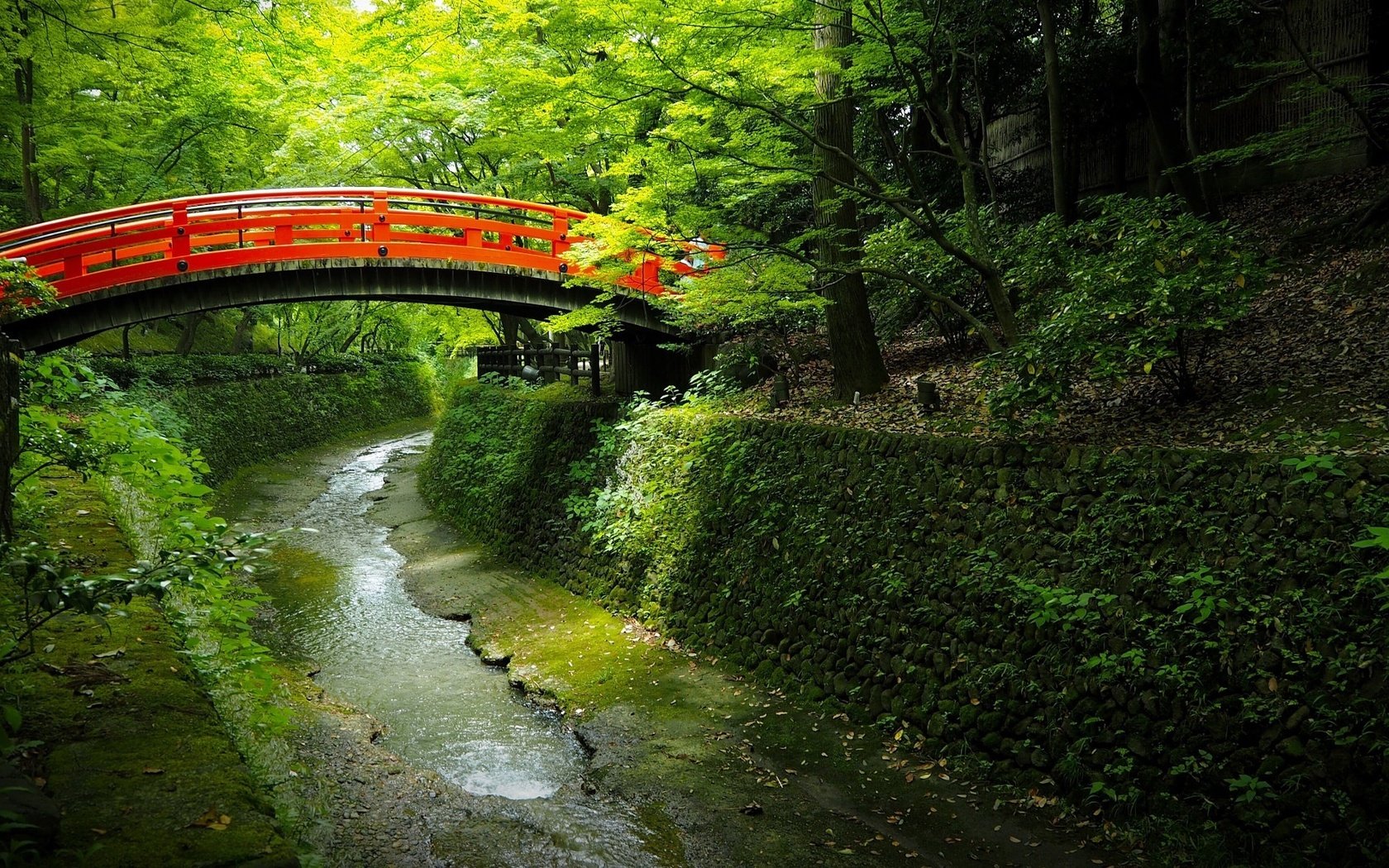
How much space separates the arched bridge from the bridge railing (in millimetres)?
19

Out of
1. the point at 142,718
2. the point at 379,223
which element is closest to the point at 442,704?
the point at 142,718

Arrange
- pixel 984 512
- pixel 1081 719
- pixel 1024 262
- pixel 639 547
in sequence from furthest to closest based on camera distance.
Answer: pixel 639 547 → pixel 1024 262 → pixel 984 512 → pixel 1081 719

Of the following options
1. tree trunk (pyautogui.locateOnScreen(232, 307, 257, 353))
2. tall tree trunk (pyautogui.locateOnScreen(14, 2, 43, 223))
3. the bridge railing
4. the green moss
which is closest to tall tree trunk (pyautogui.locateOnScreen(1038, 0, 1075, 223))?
the bridge railing

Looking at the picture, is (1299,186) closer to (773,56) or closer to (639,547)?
(773,56)

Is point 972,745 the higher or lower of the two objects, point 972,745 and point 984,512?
the lower

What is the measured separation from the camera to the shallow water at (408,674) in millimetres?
8055

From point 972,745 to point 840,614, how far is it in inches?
79.2

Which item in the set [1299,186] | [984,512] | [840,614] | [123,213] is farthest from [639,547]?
[1299,186]

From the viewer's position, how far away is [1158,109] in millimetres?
10336

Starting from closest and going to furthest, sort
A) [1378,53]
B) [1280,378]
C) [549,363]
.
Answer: [1280,378] < [1378,53] < [549,363]

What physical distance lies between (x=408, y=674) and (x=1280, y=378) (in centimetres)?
1001

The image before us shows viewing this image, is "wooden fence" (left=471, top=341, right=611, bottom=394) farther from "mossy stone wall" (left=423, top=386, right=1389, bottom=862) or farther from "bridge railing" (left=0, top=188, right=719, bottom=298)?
"mossy stone wall" (left=423, top=386, right=1389, bottom=862)

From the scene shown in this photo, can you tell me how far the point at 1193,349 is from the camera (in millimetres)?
8500

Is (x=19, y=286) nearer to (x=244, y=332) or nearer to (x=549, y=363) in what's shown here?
(x=549, y=363)
